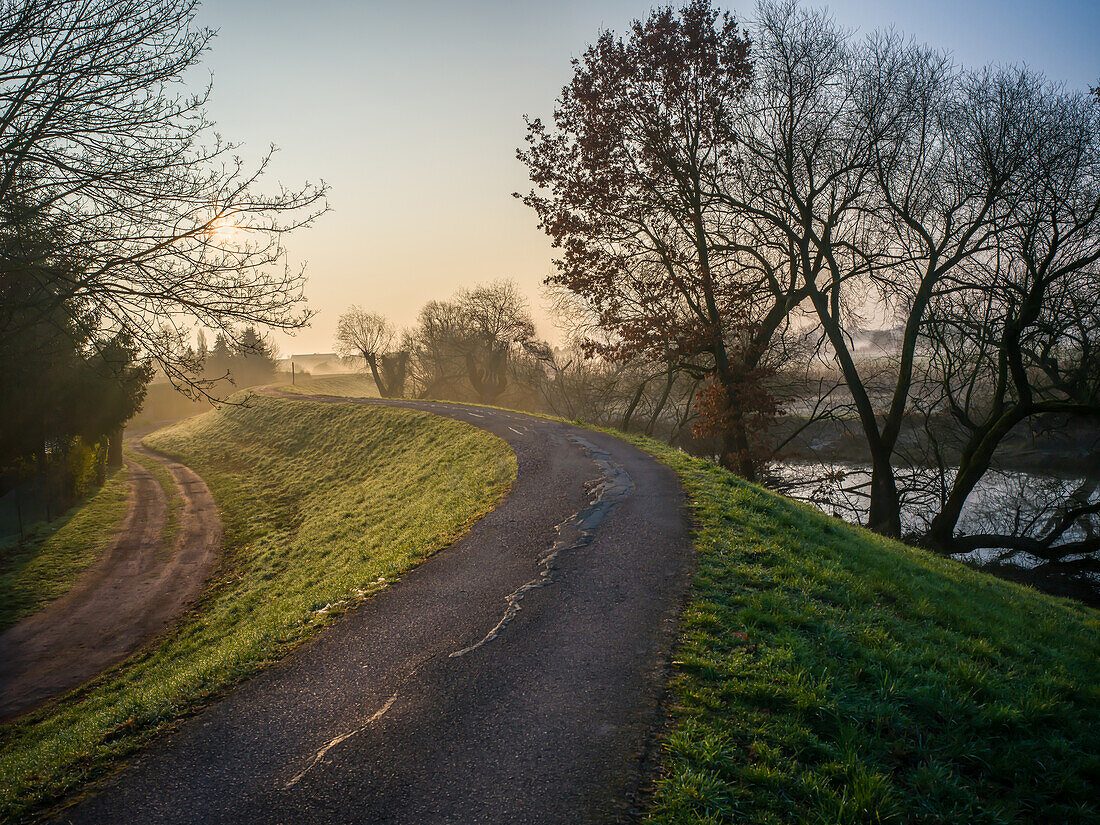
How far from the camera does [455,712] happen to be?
15.9 ft

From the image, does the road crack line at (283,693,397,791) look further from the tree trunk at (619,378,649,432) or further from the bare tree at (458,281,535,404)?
the bare tree at (458,281,535,404)

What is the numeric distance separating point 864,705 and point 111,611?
16657mm

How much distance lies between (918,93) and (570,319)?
13761mm

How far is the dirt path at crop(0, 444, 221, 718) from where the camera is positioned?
10750 millimetres

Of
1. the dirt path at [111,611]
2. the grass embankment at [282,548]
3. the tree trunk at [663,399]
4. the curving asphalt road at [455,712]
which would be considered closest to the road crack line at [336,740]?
the curving asphalt road at [455,712]

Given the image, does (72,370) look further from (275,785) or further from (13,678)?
(275,785)

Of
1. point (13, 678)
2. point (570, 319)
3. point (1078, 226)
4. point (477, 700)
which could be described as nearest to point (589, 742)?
point (477, 700)

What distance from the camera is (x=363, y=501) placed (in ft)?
63.3

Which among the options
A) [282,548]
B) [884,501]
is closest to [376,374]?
[282,548]

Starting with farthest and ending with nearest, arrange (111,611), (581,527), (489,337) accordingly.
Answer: (489,337) → (111,611) → (581,527)

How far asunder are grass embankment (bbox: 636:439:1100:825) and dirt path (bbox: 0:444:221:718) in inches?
466

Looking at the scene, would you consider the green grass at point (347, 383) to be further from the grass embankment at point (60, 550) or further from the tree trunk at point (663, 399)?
the tree trunk at point (663, 399)

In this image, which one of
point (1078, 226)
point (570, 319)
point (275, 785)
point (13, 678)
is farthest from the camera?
point (570, 319)

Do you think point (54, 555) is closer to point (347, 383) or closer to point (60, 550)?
point (60, 550)
